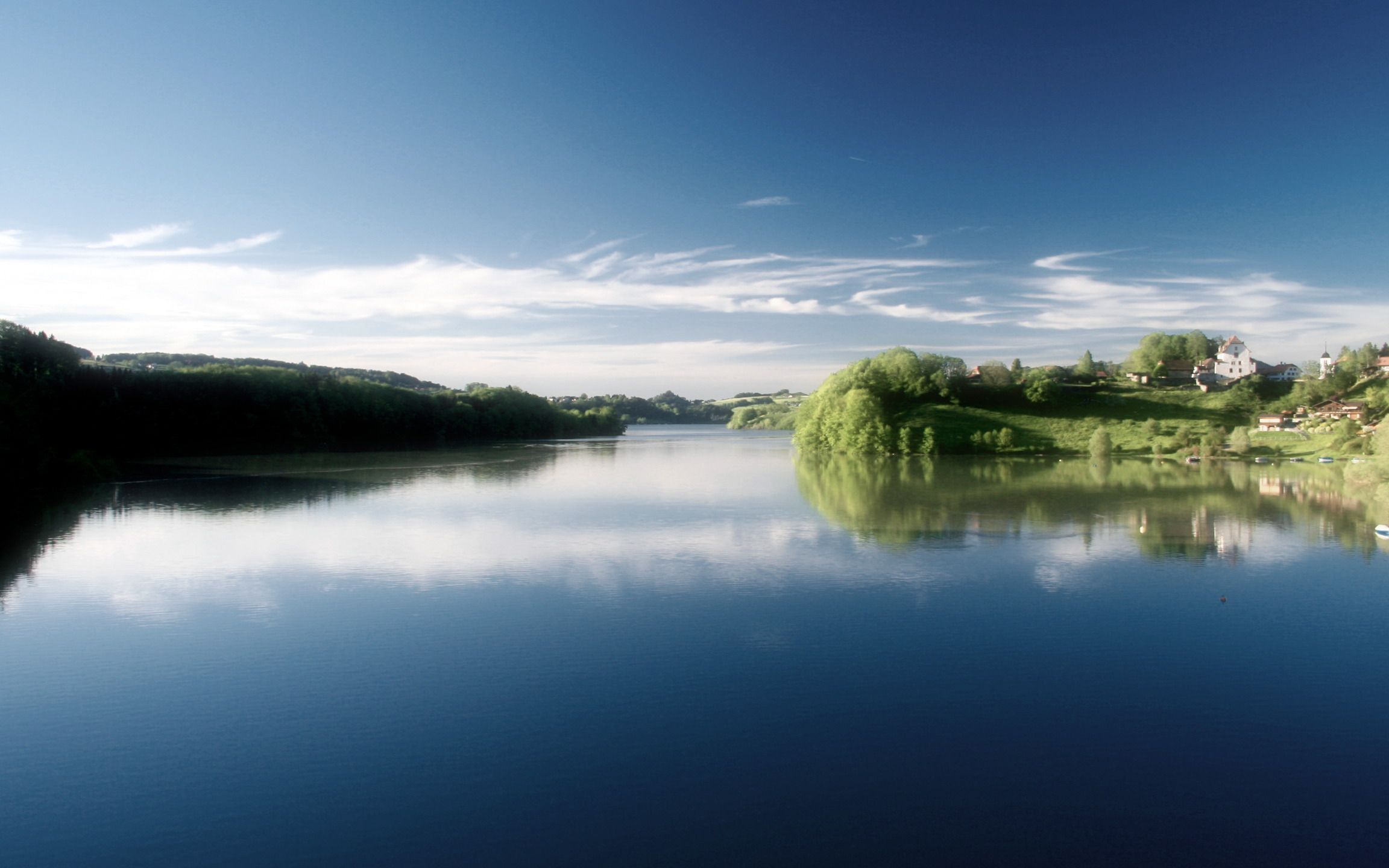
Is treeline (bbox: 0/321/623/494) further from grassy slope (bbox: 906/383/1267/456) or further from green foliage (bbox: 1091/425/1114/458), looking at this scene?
green foliage (bbox: 1091/425/1114/458)

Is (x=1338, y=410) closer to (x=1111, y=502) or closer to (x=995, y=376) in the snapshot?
(x=995, y=376)

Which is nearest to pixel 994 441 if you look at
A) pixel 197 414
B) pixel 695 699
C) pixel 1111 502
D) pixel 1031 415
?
pixel 1031 415

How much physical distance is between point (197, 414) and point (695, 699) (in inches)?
2985

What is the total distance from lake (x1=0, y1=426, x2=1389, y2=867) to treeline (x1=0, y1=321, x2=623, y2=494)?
75.1 ft

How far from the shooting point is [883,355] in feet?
275

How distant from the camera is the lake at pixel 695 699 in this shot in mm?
7547

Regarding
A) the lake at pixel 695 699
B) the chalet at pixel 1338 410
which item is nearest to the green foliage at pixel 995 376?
the chalet at pixel 1338 410

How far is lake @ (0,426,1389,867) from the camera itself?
755cm

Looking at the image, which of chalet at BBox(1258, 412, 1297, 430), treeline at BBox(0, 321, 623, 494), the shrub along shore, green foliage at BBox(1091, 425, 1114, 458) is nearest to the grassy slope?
the shrub along shore

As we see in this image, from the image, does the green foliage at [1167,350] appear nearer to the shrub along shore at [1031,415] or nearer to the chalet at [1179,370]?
the chalet at [1179,370]

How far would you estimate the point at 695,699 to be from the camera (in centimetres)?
1071

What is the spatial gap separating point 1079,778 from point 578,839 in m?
5.52

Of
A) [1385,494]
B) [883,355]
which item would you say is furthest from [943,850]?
[883,355]

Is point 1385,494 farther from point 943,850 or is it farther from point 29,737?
point 29,737
